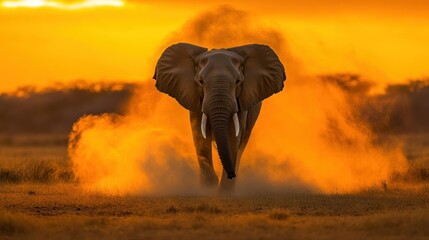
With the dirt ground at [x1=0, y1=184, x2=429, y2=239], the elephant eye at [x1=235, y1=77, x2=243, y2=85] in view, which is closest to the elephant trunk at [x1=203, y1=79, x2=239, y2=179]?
the elephant eye at [x1=235, y1=77, x2=243, y2=85]

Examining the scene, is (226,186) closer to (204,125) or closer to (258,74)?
(204,125)

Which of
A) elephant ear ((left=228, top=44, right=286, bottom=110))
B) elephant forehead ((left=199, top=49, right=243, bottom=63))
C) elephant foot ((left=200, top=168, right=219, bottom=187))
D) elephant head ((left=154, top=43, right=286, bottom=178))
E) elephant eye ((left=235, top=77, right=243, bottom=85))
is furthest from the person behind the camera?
elephant ear ((left=228, top=44, right=286, bottom=110))

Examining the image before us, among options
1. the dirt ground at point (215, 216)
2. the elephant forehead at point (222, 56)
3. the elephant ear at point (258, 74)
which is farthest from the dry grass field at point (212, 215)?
the elephant forehead at point (222, 56)

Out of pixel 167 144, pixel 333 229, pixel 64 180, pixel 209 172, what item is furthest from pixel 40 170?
pixel 333 229

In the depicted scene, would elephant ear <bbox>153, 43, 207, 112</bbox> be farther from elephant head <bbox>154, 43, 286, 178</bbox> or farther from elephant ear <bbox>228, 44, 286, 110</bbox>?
elephant ear <bbox>228, 44, 286, 110</bbox>

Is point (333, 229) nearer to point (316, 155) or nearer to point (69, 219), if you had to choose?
point (69, 219)

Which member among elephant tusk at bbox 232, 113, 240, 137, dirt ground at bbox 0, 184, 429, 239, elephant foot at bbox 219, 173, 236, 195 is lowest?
dirt ground at bbox 0, 184, 429, 239

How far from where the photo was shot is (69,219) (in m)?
17.5

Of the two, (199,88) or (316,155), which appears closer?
(199,88)

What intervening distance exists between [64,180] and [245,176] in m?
4.28

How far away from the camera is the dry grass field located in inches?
643

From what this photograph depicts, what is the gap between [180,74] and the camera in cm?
2297

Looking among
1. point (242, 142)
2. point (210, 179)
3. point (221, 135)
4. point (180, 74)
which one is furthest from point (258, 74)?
point (221, 135)

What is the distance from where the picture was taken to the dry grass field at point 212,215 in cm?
1634
